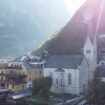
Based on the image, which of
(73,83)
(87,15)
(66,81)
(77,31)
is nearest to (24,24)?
(87,15)

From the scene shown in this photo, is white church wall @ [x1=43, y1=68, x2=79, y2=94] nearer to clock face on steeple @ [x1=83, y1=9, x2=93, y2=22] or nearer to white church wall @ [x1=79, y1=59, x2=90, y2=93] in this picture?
white church wall @ [x1=79, y1=59, x2=90, y2=93]

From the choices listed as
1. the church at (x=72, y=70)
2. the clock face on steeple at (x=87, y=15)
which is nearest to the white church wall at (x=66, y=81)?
the church at (x=72, y=70)

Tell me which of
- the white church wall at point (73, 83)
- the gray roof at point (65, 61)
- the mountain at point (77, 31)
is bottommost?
the white church wall at point (73, 83)

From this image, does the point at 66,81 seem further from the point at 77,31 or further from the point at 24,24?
the point at 24,24

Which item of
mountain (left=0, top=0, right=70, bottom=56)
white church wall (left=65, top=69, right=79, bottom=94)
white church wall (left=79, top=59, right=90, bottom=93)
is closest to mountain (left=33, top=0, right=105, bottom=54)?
mountain (left=0, top=0, right=70, bottom=56)

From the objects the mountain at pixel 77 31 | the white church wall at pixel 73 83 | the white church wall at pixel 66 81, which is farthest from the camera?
the mountain at pixel 77 31

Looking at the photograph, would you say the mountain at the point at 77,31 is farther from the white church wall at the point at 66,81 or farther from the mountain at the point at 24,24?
the white church wall at the point at 66,81

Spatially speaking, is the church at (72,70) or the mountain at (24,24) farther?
the mountain at (24,24)
